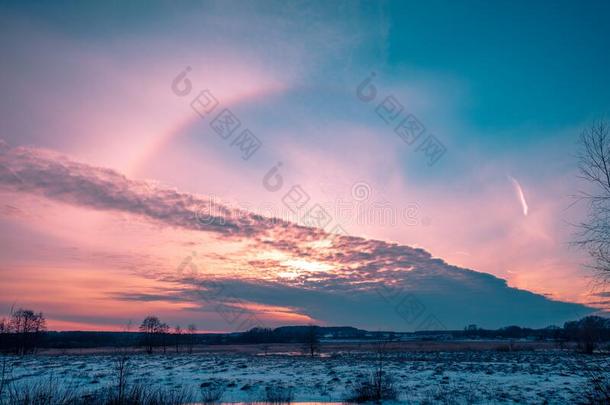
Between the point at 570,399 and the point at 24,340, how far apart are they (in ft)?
414

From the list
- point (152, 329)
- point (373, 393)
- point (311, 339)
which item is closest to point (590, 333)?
point (311, 339)

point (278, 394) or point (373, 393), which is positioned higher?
point (373, 393)

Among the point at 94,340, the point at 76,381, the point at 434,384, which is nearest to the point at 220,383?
the point at 76,381

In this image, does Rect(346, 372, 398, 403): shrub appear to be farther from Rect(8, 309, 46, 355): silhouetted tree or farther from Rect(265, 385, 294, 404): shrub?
Rect(8, 309, 46, 355): silhouetted tree

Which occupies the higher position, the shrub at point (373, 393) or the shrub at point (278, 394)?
the shrub at point (373, 393)

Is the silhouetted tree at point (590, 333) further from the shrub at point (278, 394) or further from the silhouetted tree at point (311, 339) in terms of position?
the shrub at point (278, 394)

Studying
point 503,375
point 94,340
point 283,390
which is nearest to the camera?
point 283,390

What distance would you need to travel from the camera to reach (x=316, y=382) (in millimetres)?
34406

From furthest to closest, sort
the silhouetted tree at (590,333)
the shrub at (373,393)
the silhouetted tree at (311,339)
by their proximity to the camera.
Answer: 1. the silhouetted tree at (311,339)
2. the silhouetted tree at (590,333)
3. the shrub at (373,393)

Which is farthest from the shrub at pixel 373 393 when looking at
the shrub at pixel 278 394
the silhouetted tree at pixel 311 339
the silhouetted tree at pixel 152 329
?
the silhouetted tree at pixel 152 329

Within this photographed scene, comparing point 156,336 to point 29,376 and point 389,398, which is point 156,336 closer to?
point 29,376

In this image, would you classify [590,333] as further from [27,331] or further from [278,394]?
[27,331]

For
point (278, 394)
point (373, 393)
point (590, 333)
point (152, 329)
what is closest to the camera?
point (373, 393)

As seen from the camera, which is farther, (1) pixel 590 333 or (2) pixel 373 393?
(1) pixel 590 333
